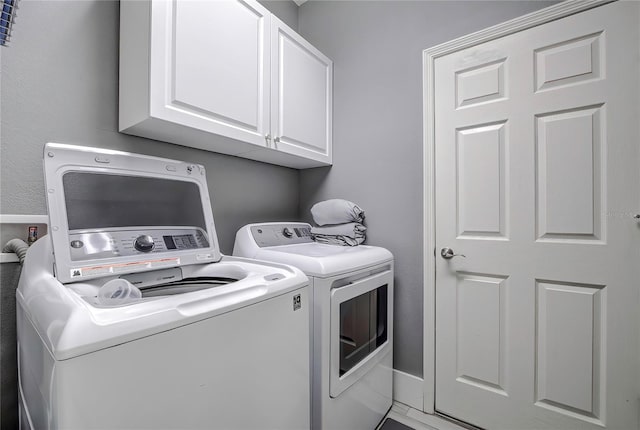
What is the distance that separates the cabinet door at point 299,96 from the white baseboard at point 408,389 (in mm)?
1539

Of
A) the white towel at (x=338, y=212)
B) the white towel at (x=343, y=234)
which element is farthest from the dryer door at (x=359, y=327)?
the white towel at (x=338, y=212)

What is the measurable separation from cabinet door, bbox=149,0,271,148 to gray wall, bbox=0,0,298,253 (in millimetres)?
367

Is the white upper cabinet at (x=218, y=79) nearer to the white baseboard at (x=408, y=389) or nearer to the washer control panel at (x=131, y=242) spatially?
the washer control panel at (x=131, y=242)

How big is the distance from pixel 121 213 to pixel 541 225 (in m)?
1.99

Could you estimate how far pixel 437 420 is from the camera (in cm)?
162

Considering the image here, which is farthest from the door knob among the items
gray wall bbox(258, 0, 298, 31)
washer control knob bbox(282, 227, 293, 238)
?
gray wall bbox(258, 0, 298, 31)

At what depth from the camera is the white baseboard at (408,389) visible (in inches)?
67.1

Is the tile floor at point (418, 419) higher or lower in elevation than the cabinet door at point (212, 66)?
lower

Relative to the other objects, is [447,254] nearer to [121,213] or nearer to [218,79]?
[218,79]

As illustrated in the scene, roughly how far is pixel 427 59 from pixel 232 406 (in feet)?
6.49

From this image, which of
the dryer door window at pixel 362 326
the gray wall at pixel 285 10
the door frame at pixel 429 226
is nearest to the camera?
the dryer door window at pixel 362 326

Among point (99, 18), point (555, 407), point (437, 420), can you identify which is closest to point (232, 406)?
point (437, 420)

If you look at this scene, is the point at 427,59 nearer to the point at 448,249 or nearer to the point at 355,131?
the point at 355,131

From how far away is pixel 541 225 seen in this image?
1.40 meters
